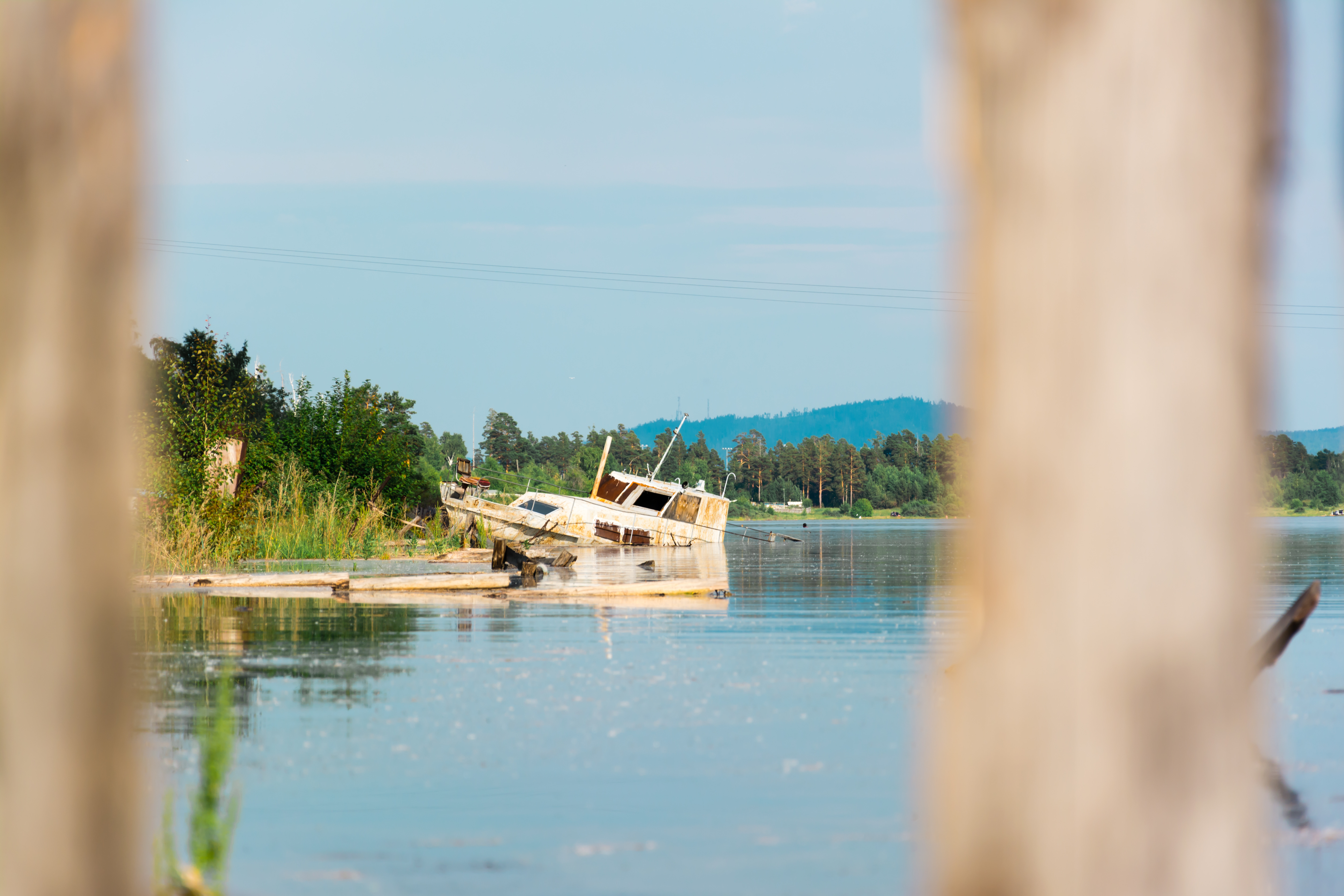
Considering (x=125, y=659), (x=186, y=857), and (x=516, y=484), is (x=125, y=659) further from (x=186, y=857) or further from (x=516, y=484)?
(x=516, y=484)

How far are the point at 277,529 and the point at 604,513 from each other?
17577mm

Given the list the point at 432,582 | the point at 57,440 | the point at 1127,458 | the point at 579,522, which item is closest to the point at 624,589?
the point at 432,582

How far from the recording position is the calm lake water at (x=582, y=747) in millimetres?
6023

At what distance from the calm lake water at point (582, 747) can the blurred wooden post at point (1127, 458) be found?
430 cm

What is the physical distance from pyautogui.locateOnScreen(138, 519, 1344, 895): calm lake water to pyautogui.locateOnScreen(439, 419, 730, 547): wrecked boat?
74.1ft

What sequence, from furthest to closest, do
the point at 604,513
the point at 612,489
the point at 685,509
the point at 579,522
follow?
the point at 685,509 → the point at 612,489 → the point at 604,513 → the point at 579,522

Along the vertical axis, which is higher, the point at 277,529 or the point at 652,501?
the point at 652,501

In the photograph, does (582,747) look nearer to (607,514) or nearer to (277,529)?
(277,529)

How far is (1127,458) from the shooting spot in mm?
1602

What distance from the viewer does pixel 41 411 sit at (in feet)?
7.34

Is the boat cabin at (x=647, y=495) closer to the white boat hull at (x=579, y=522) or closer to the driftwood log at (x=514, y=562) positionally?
the white boat hull at (x=579, y=522)

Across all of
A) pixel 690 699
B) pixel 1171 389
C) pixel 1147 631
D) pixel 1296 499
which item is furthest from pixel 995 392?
pixel 1296 499

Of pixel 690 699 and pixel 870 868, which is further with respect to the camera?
pixel 690 699

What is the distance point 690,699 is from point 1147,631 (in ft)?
30.7
